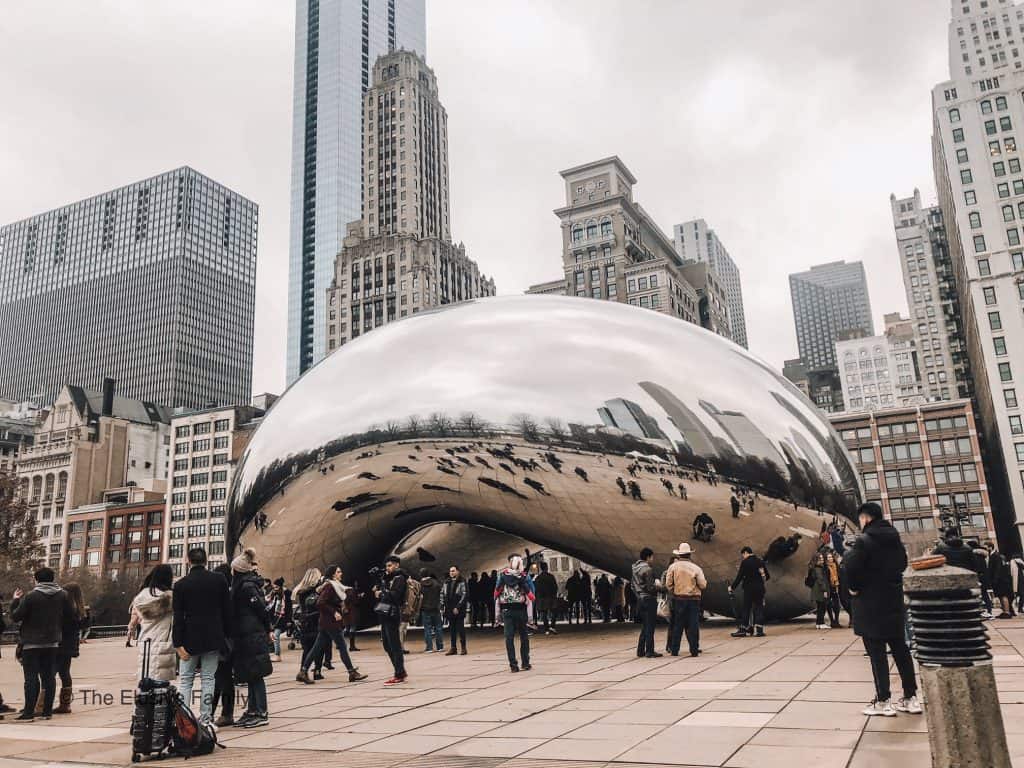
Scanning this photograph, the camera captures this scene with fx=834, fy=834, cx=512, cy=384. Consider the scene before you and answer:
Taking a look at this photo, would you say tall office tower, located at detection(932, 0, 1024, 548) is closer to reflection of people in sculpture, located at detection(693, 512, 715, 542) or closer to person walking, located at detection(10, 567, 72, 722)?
reflection of people in sculpture, located at detection(693, 512, 715, 542)

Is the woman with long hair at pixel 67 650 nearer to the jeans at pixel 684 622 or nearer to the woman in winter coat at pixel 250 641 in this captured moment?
the woman in winter coat at pixel 250 641

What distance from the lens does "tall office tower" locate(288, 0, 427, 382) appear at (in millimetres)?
169375

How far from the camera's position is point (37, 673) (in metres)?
9.10

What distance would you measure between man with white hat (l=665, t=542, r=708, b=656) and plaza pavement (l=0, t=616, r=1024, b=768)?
0.77 ft

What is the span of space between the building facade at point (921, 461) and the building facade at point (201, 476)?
72196 mm

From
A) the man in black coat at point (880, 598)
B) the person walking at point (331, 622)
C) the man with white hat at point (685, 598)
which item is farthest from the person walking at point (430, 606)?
the man in black coat at point (880, 598)

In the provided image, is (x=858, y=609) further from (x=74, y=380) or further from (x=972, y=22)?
(x=74, y=380)

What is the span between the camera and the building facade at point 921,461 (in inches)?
3346

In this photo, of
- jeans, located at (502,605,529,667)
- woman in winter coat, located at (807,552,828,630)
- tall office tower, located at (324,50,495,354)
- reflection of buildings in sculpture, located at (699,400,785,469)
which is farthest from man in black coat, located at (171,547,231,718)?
tall office tower, located at (324,50,495,354)

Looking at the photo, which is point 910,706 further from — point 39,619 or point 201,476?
point 201,476

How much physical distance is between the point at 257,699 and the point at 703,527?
7.52 metres

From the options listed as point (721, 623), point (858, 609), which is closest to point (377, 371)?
point (721, 623)

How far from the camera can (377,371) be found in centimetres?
1438

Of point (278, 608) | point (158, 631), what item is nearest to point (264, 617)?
point (158, 631)
